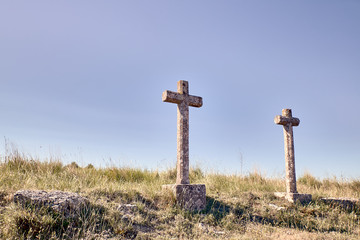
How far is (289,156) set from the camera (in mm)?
9352

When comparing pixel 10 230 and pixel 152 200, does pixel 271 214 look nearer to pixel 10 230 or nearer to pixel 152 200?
pixel 152 200

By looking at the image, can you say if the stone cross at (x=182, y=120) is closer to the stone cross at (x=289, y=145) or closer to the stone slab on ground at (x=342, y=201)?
the stone cross at (x=289, y=145)

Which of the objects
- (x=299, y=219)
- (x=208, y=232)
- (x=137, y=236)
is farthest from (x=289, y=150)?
(x=137, y=236)

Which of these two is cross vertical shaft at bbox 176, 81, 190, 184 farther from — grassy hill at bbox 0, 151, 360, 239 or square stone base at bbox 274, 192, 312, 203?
square stone base at bbox 274, 192, 312, 203

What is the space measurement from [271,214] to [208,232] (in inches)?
93.8

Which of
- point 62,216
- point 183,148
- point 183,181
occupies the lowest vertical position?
point 62,216

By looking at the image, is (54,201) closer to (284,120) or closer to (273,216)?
(273,216)

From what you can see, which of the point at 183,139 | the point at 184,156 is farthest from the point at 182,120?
the point at 184,156

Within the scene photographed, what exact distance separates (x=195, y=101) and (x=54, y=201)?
4.34m

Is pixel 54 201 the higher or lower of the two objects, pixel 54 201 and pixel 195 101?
the lower

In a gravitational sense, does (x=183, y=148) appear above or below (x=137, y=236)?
above

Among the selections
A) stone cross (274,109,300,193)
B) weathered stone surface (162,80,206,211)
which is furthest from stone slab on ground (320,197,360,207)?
weathered stone surface (162,80,206,211)

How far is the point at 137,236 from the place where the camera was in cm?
530

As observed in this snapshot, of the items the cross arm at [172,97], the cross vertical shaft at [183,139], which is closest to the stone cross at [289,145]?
the cross vertical shaft at [183,139]
